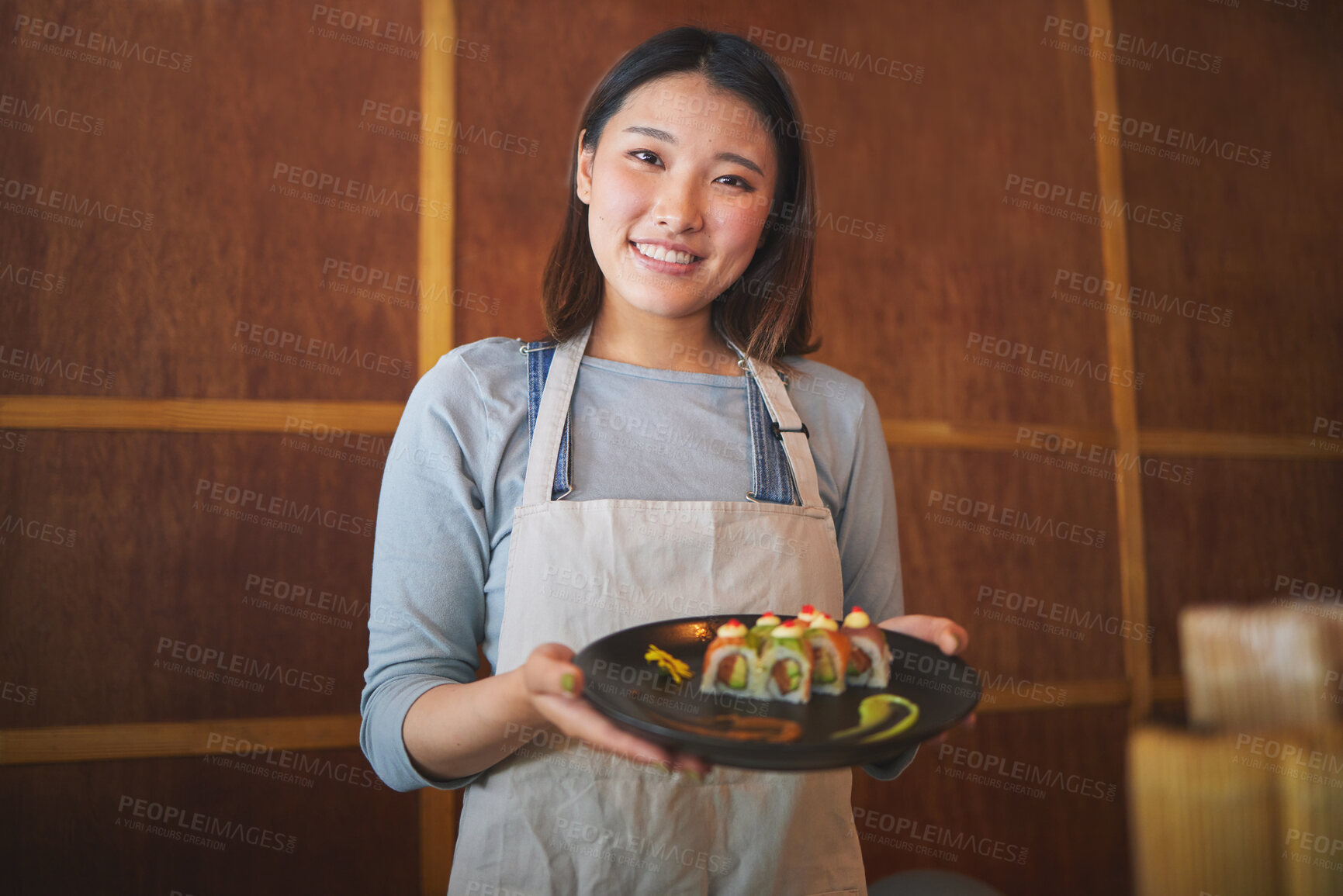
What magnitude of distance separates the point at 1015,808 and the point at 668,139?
7.66 feet

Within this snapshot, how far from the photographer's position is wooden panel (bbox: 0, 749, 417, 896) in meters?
1.93

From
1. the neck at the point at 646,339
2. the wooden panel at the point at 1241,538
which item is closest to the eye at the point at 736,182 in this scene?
the neck at the point at 646,339

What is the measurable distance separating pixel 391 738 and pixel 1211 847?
0.87 meters

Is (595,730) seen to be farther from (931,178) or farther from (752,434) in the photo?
(931,178)

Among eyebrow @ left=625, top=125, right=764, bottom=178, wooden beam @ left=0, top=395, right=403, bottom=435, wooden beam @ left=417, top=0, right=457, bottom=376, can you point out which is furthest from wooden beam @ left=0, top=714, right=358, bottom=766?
eyebrow @ left=625, top=125, right=764, bottom=178

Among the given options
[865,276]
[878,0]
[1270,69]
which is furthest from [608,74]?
[1270,69]

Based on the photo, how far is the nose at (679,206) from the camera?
1186 mm

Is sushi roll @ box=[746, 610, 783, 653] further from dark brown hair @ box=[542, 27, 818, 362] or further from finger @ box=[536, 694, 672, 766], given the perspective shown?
dark brown hair @ box=[542, 27, 818, 362]

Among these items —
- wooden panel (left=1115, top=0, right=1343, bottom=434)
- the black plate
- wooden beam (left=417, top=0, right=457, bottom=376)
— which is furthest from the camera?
wooden panel (left=1115, top=0, right=1343, bottom=434)

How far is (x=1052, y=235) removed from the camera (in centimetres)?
281

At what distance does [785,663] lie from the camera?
102cm

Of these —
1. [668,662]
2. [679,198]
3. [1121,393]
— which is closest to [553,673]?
[668,662]

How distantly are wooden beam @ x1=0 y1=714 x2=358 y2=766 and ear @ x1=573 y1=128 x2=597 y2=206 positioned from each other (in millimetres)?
1424

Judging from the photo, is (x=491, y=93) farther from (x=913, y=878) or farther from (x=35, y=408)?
(x=913, y=878)
